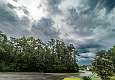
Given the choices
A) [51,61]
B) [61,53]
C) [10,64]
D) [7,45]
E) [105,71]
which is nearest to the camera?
[105,71]

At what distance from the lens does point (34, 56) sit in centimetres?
12050

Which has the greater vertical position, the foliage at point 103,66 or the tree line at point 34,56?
the tree line at point 34,56

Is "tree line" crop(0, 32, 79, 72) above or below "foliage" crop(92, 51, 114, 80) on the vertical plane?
above

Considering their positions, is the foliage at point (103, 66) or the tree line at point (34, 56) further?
the tree line at point (34, 56)

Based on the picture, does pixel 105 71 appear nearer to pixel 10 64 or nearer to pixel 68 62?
pixel 10 64

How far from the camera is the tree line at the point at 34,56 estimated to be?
112500mm

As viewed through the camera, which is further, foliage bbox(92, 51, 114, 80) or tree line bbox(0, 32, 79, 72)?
tree line bbox(0, 32, 79, 72)

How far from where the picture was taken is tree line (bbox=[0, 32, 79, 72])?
112500 millimetres

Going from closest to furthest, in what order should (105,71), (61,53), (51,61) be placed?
1. (105,71)
2. (51,61)
3. (61,53)

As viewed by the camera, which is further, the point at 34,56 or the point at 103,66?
the point at 34,56

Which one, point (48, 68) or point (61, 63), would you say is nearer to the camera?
point (48, 68)

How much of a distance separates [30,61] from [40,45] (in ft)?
50.1

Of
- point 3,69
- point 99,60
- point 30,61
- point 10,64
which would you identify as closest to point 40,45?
point 30,61

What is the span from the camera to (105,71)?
37.6m
